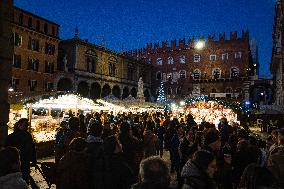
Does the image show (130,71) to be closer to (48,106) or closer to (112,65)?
(112,65)

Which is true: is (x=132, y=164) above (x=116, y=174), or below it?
below

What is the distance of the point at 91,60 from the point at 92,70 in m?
1.30

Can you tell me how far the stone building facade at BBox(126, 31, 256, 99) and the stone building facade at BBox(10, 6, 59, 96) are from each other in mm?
23114

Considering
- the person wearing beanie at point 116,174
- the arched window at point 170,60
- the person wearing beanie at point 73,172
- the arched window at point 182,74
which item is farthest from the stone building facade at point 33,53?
the person wearing beanie at point 116,174

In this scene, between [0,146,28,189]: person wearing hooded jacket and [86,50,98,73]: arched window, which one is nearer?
[0,146,28,189]: person wearing hooded jacket

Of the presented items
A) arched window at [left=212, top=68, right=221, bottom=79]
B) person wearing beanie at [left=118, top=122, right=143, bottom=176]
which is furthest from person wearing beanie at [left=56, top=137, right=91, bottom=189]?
arched window at [left=212, top=68, right=221, bottom=79]

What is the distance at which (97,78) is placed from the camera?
126 feet

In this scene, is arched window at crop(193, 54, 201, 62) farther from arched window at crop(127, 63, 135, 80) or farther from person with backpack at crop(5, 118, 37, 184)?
person with backpack at crop(5, 118, 37, 184)

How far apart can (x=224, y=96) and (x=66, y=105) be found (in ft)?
124

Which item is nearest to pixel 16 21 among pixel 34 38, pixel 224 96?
pixel 34 38

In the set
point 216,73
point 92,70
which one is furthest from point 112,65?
point 216,73

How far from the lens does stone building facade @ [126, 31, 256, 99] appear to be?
1881 inches

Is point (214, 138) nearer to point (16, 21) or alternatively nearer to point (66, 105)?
point (66, 105)

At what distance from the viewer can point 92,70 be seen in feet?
124
